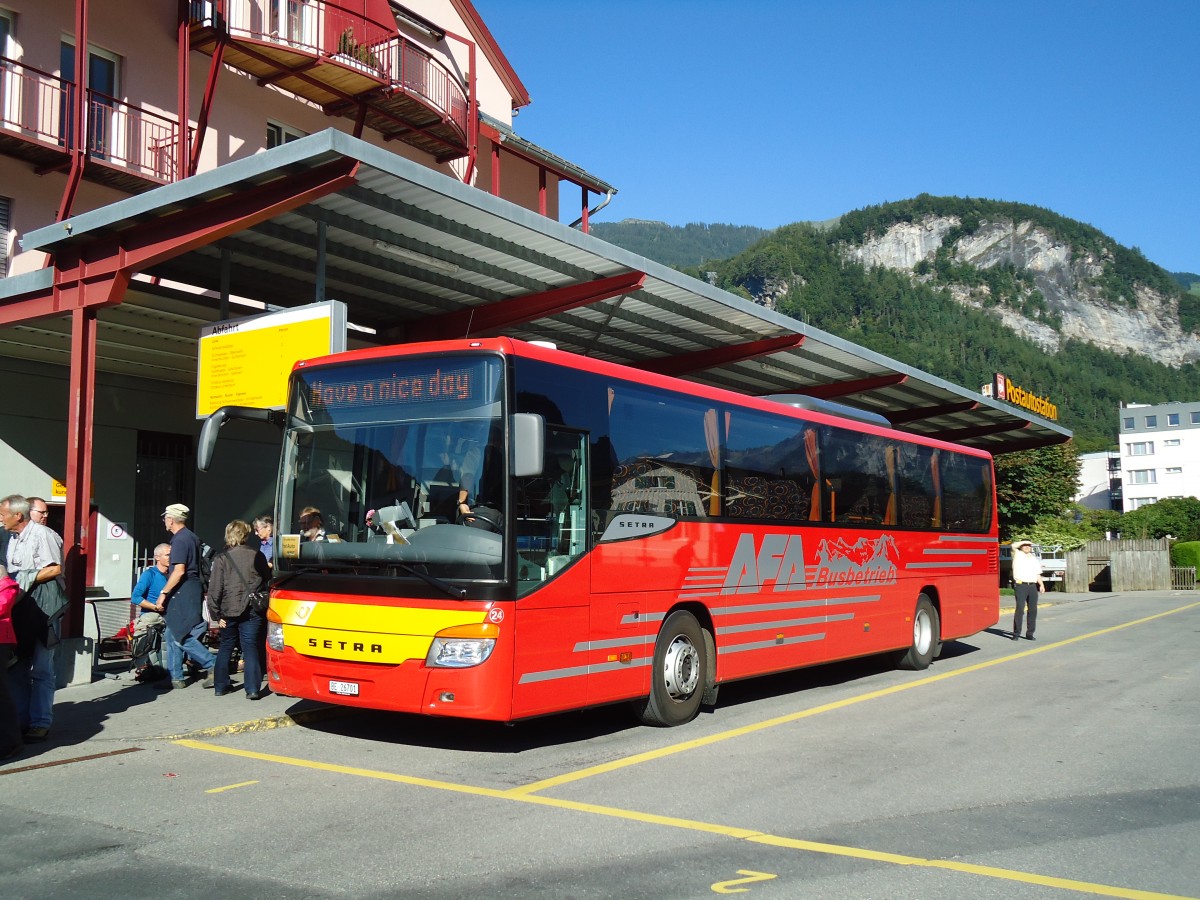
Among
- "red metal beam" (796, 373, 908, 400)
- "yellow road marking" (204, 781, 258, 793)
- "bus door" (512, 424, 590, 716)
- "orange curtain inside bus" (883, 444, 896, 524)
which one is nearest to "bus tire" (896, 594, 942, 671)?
"orange curtain inside bus" (883, 444, 896, 524)

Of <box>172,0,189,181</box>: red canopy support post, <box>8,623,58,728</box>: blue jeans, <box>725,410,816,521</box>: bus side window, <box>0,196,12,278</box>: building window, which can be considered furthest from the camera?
<box>172,0,189,181</box>: red canopy support post

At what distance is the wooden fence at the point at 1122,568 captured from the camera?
135 feet

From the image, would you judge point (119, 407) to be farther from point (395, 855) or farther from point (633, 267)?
point (395, 855)

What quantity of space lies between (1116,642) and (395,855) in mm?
16368

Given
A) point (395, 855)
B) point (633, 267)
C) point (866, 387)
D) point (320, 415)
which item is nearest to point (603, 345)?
point (633, 267)

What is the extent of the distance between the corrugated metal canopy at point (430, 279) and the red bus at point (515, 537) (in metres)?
2.82

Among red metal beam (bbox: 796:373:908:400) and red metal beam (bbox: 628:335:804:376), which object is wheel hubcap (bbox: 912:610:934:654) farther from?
red metal beam (bbox: 796:373:908:400)

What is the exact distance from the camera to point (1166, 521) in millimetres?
89000

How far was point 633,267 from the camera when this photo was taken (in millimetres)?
13266

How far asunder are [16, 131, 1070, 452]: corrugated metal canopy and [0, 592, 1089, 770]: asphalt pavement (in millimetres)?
4517

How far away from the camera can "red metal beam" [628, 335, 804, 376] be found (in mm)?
17391

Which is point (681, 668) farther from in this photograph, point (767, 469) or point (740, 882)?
point (740, 882)

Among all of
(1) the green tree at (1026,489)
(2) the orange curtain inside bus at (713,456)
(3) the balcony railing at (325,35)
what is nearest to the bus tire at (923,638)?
(2) the orange curtain inside bus at (713,456)

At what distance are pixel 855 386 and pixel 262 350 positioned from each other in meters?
13.2
